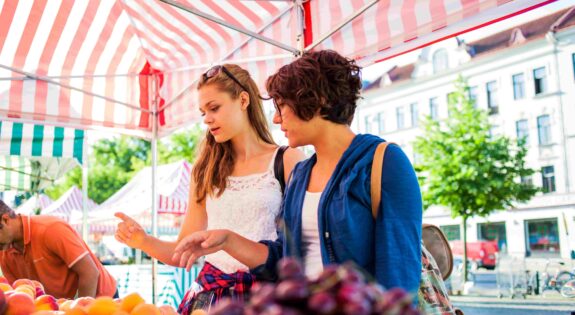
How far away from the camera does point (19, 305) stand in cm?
133

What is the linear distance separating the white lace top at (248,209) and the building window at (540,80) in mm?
28661

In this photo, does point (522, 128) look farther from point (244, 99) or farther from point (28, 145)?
point (244, 99)

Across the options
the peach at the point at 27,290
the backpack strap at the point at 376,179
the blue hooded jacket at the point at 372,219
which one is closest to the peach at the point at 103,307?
the peach at the point at 27,290

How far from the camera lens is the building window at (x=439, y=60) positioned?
33.3 meters

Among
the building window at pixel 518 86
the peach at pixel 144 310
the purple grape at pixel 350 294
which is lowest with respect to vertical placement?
the peach at pixel 144 310

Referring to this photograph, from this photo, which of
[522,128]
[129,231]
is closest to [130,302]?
[129,231]

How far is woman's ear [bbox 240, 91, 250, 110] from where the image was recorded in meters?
2.08

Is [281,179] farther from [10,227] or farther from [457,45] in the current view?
[457,45]

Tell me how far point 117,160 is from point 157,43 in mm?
32271

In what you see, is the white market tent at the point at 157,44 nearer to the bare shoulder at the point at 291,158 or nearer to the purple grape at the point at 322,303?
the bare shoulder at the point at 291,158

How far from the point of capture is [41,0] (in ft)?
12.4

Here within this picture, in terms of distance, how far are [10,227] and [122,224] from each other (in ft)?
5.08

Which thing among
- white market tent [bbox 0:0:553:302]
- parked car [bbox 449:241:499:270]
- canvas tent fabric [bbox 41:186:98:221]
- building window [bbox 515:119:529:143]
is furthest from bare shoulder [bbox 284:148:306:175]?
building window [bbox 515:119:529:143]

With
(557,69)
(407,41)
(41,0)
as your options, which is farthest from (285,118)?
(557,69)
